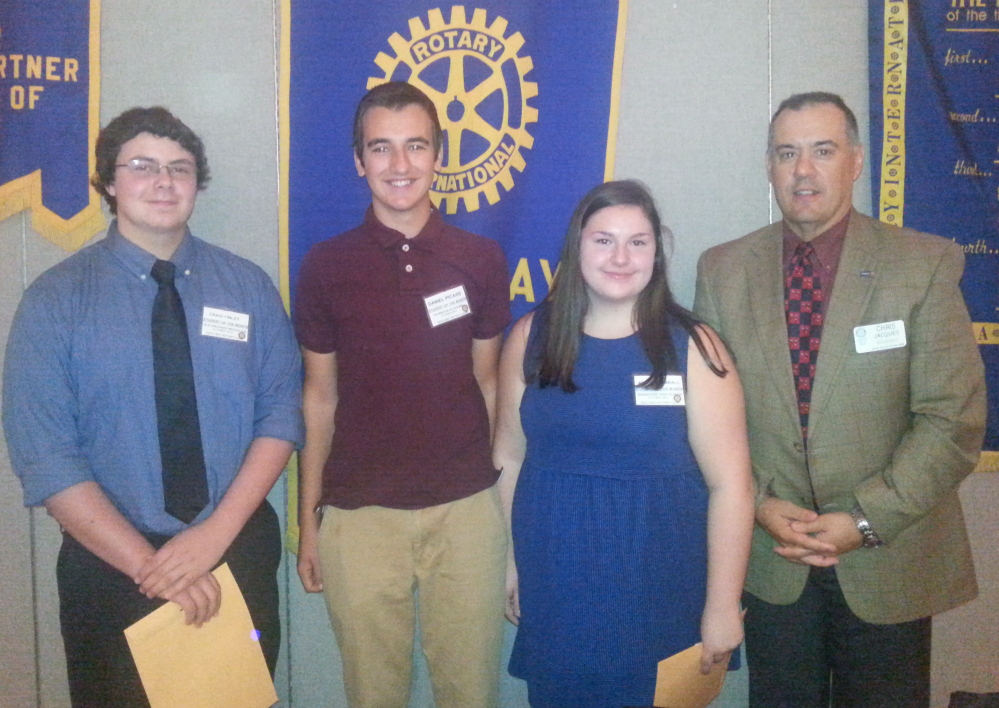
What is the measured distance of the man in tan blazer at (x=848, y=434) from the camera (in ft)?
5.65

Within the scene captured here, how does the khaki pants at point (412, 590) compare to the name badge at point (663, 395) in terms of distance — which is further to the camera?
the khaki pants at point (412, 590)

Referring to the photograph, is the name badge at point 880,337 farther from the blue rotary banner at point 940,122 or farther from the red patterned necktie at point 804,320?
the blue rotary banner at point 940,122

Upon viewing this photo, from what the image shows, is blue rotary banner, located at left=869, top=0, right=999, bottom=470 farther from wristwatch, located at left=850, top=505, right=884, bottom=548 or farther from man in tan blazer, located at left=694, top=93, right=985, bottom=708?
wristwatch, located at left=850, top=505, right=884, bottom=548

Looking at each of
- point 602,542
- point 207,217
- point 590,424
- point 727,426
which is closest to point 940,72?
point 727,426

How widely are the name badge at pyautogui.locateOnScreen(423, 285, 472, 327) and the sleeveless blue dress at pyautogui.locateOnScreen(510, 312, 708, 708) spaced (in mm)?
399

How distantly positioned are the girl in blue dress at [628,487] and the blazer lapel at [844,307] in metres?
0.28

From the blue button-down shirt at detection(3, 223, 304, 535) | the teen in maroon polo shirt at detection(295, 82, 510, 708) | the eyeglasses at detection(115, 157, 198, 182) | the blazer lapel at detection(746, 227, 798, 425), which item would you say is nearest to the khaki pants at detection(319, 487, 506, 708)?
the teen in maroon polo shirt at detection(295, 82, 510, 708)

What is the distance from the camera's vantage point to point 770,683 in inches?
72.9

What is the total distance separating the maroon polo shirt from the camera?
1.83 meters

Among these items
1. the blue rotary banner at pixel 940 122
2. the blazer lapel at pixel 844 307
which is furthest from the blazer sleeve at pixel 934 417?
the blue rotary banner at pixel 940 122

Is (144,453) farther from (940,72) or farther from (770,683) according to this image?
(940,72)

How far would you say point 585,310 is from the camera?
1.71 m

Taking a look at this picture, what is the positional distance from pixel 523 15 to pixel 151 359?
162 cm

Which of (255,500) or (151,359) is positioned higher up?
(151,359)
